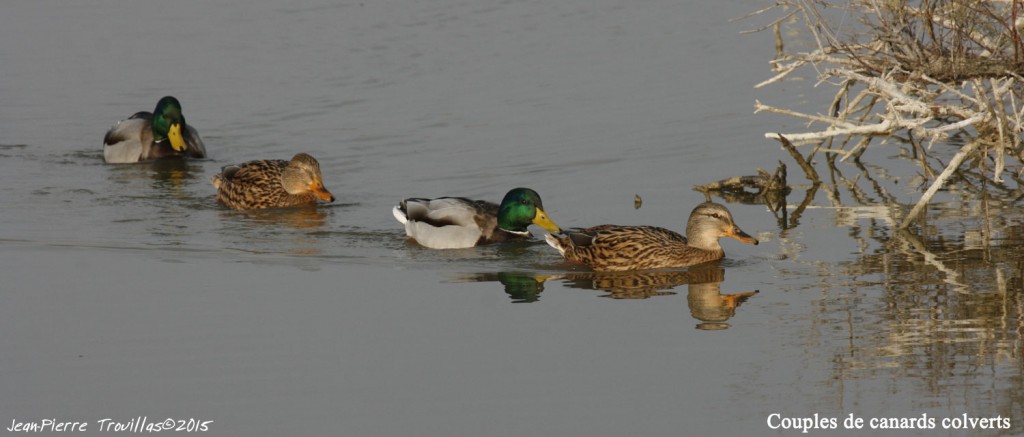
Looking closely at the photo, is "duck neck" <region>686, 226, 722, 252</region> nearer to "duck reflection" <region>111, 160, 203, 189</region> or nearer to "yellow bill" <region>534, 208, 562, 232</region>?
"yellow bill" <region>534, 208, 562, 232</region>

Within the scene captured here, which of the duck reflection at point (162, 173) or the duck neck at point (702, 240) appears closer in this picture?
the duck neck at point (702, 240)

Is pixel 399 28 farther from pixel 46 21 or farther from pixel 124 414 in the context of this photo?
pixel 124 414

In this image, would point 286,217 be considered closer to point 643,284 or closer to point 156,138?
point 156,138

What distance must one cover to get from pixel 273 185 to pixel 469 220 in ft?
10.3

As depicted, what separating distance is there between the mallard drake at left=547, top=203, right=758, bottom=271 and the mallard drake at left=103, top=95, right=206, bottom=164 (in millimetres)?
7151

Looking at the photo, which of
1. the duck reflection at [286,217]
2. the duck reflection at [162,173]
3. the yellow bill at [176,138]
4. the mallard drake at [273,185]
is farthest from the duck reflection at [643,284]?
the yellow bill at [176,138]

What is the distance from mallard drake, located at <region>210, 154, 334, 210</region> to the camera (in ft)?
52.7

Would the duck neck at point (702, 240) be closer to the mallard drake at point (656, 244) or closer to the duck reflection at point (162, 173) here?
the mallard drake at point (656, 244)

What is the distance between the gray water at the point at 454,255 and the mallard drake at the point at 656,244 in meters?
0.16

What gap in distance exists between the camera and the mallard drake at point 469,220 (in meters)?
14.0

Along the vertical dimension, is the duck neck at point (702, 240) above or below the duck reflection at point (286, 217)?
below

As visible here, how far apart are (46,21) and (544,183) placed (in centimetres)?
1326

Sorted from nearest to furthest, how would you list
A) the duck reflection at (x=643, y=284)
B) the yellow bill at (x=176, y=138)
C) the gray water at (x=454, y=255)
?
the gray water at (x=454, y=255) < the duck reflection at (x=643, y=284) < the yellow bill at (x=176, y=138)

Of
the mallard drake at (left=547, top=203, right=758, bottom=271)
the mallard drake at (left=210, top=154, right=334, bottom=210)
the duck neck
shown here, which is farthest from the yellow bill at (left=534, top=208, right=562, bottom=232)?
the mallard drake at (left=210, top=154, right=334, bottom=210)
